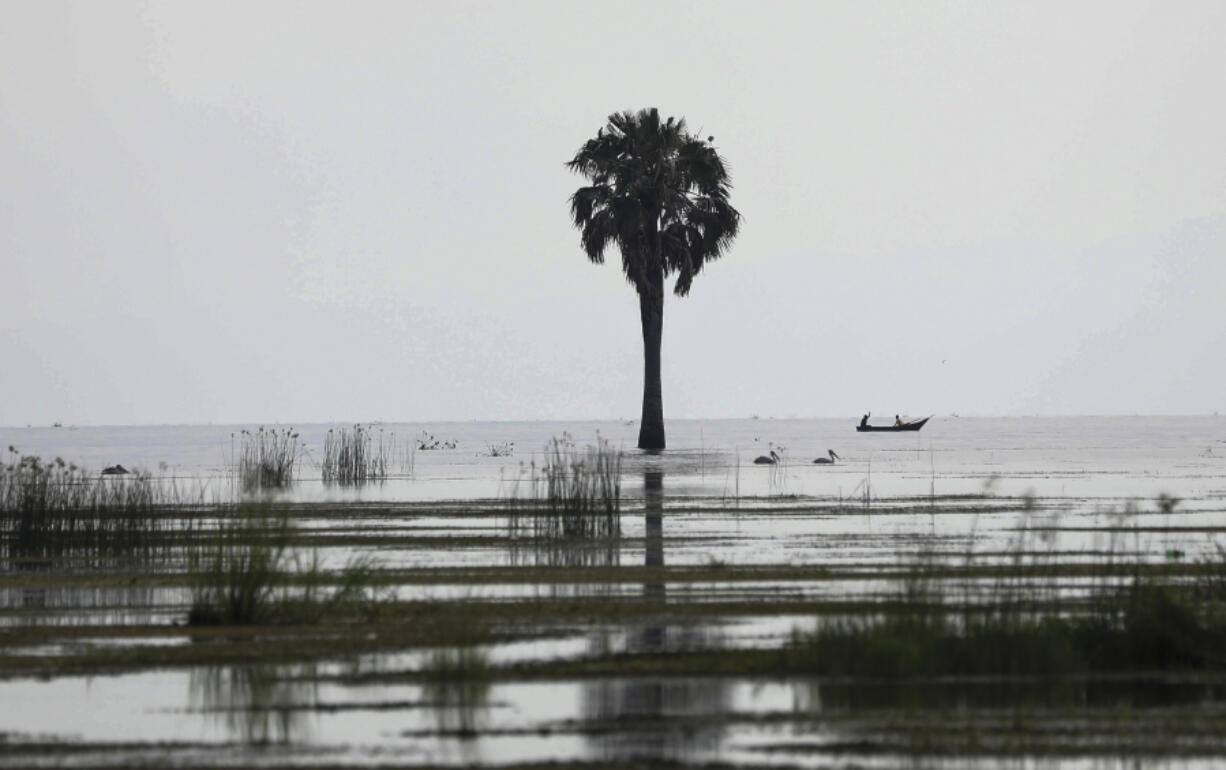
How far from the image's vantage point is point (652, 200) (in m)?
58.1

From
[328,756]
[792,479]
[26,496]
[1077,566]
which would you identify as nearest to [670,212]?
[792,479]

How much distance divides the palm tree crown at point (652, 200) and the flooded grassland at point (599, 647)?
32.0 meters

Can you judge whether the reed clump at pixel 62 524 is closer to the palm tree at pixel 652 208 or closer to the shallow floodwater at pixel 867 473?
the shallow floodwater at pixel 867 473

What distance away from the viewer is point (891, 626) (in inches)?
508

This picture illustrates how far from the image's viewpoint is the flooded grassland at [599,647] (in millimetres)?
10383

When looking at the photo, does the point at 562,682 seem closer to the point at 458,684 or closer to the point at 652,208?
the point at 458,684

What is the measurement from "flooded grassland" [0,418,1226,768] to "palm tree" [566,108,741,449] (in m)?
31.8

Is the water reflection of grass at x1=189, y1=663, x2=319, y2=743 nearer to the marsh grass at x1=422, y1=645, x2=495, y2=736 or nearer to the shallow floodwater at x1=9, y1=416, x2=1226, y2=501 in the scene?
the marsh grass at x1=422, y1=645, x2=495, y2=736

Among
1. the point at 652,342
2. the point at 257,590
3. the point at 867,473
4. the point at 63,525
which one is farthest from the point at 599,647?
the point at 652,342

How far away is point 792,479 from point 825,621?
110 ft

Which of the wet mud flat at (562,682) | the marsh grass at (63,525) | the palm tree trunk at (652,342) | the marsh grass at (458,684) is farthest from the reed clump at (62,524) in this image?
the palm tree trunk at (652,342)

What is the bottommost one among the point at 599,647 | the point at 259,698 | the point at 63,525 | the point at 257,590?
the point at 259,698

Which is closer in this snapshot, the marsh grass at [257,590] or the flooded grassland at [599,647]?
the flooded grassland at [599,647]

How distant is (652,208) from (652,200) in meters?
0.25
